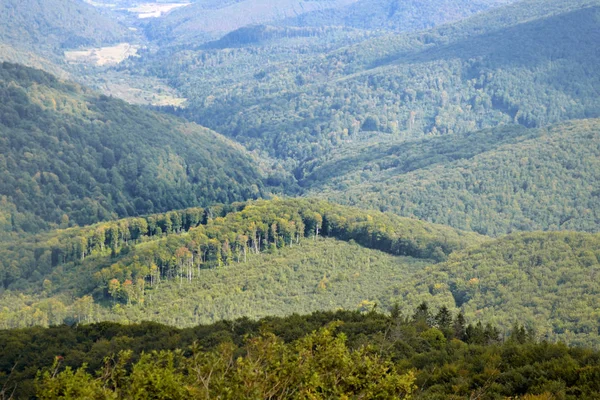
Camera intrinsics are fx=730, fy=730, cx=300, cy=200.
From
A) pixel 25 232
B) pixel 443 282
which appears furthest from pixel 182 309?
pixel 25 232

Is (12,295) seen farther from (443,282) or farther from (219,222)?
(443,282)

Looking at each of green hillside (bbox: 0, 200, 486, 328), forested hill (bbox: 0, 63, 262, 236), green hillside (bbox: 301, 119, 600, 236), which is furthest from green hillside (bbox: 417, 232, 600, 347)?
forested hill (bbox: 0, 63, 262, 236)

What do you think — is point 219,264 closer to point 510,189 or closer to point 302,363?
point 302,363

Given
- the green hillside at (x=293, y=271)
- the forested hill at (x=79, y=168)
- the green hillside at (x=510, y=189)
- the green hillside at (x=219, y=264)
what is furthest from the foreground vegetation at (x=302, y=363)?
the green hillside at (x=510, y=189)

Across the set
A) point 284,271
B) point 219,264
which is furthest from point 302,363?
point 219,264

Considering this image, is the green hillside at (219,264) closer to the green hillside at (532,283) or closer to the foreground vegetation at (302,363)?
the green hillside at (532,283)

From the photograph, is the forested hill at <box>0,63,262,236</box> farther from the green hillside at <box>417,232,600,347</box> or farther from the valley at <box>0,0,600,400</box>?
the green hillside at <box>417,232,600,347</box>
